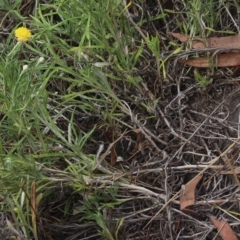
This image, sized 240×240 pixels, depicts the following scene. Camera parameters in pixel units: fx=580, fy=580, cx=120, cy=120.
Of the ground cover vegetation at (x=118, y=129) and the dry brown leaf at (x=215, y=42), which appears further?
the dry brown leaf at (x=215, y=42)

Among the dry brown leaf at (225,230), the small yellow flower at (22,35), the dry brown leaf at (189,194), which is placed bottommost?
the dry brown leaf at (225,230)

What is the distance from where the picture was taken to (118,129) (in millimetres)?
1972

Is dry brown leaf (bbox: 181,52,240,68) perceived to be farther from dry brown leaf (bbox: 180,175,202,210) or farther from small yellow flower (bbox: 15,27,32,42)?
small yellow flower (bbox: 15,27,32,42)

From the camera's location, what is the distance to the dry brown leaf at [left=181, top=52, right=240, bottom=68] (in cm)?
199

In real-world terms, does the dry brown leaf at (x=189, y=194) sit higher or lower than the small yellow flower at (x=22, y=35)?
lower

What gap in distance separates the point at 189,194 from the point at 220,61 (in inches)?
19.6

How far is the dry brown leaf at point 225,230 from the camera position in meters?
1.75

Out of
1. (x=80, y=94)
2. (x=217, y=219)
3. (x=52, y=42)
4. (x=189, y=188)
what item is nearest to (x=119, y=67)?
(x=80, y=94)

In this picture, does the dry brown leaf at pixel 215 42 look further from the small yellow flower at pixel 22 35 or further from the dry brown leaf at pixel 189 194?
the small yellow flower at pixel 22 35

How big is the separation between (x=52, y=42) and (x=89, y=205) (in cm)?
61

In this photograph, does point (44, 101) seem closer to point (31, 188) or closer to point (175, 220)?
point (31, 188)

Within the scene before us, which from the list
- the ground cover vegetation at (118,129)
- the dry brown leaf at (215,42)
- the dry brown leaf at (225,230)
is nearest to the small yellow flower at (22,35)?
the ground cover vegetation at (118,129)

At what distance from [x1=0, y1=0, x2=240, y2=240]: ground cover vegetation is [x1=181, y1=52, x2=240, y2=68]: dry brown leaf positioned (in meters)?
0.02

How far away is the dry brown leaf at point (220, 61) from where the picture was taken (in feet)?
6.53
